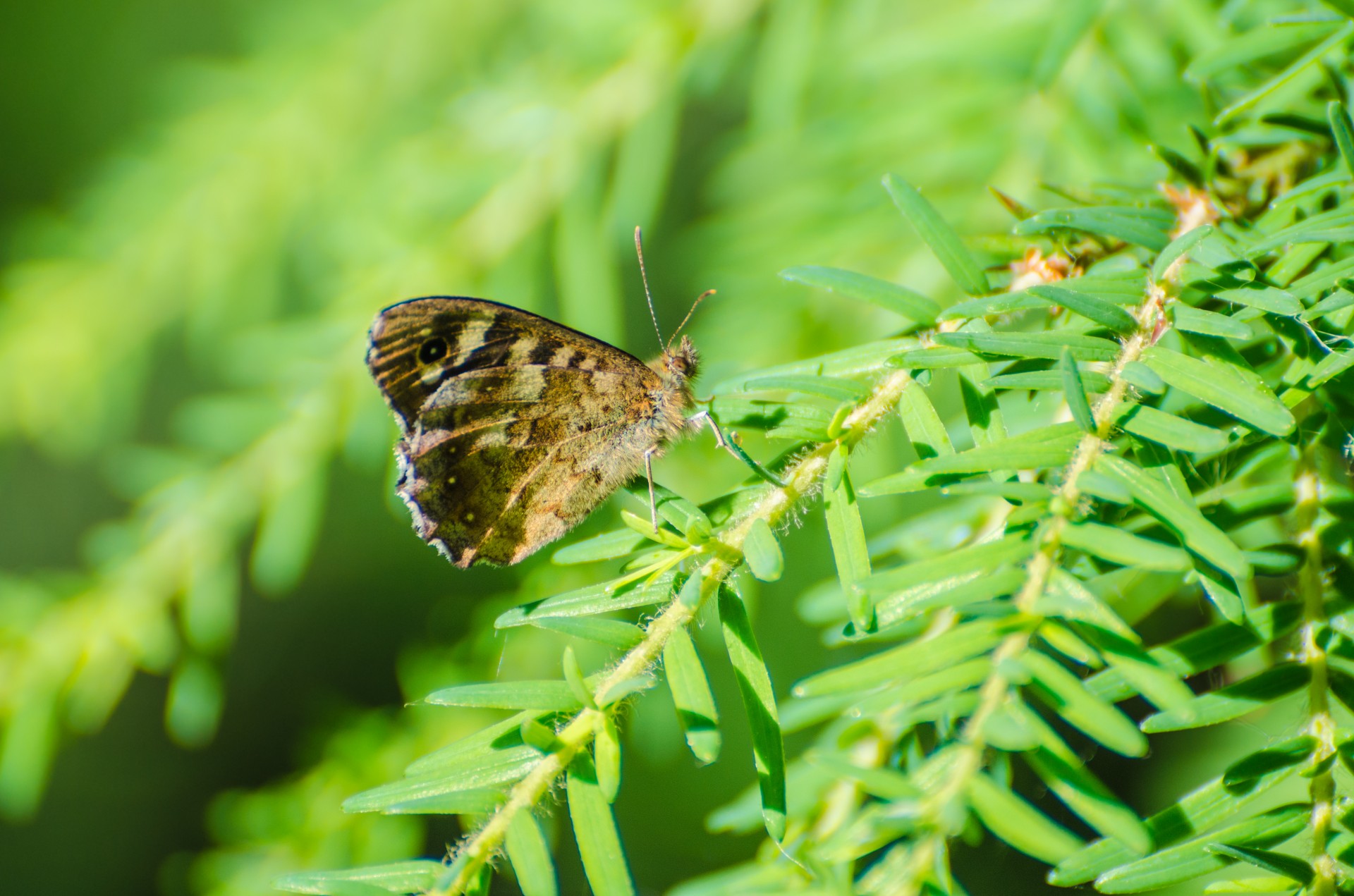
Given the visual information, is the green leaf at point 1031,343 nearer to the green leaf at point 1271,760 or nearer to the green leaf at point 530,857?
the green leaf at point 1271,760

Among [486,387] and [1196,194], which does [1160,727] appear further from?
[486,387]

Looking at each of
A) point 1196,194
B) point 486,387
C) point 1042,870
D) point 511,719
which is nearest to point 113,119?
point 486,387

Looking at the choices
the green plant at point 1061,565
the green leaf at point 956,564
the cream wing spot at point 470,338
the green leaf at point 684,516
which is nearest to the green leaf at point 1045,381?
the green plant at point 1061,565

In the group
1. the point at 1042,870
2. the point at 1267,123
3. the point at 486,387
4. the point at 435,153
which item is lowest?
the point at 1042,870

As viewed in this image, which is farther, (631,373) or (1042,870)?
(1042,870)

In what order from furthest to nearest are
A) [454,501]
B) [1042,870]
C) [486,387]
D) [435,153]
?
1. [1042,870]
2. [435,153]
3. [486,387]
4. [454,501]

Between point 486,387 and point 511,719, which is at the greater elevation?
point 486,387

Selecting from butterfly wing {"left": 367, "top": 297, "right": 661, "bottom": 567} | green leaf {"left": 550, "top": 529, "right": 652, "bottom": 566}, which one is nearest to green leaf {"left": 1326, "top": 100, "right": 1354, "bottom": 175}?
green leaf {"left": 550, "top": 529, "right": 652, "bottom": 566}
